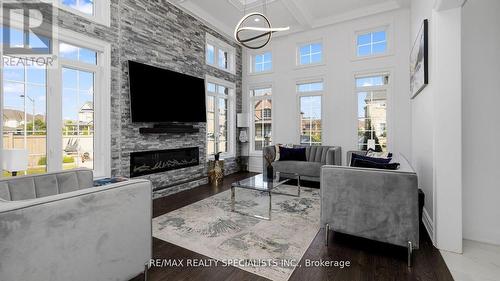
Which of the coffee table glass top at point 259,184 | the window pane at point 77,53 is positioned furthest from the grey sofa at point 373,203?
the window pane at point 77,53

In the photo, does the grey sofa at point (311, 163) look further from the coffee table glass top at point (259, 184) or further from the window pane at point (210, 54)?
the window pane at point (210, 54)

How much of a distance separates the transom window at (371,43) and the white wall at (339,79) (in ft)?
0.52

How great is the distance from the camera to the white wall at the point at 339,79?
4.90 metres

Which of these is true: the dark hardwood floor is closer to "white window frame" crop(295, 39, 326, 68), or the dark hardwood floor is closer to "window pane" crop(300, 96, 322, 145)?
"window pane" crop(300, 96, 322, 145)

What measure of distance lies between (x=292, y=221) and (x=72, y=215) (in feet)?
7.94

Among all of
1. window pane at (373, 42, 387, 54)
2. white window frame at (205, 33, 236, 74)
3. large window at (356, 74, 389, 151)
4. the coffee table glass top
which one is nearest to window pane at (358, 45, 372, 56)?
window pane at (373, 42, 387, 54)

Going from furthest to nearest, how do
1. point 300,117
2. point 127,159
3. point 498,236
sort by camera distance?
point 300,117 → point 127,159 → point 498,236

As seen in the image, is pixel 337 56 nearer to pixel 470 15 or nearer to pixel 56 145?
pixel 470 15

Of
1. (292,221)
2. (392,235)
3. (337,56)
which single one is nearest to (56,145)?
(292,221)

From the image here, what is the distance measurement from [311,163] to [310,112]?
1.64 meters

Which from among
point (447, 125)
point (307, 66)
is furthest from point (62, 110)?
point (307, 66)

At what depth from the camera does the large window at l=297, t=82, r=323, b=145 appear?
593 centimetres

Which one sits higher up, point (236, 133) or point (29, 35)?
point (29, 35)

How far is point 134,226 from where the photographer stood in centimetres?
162
